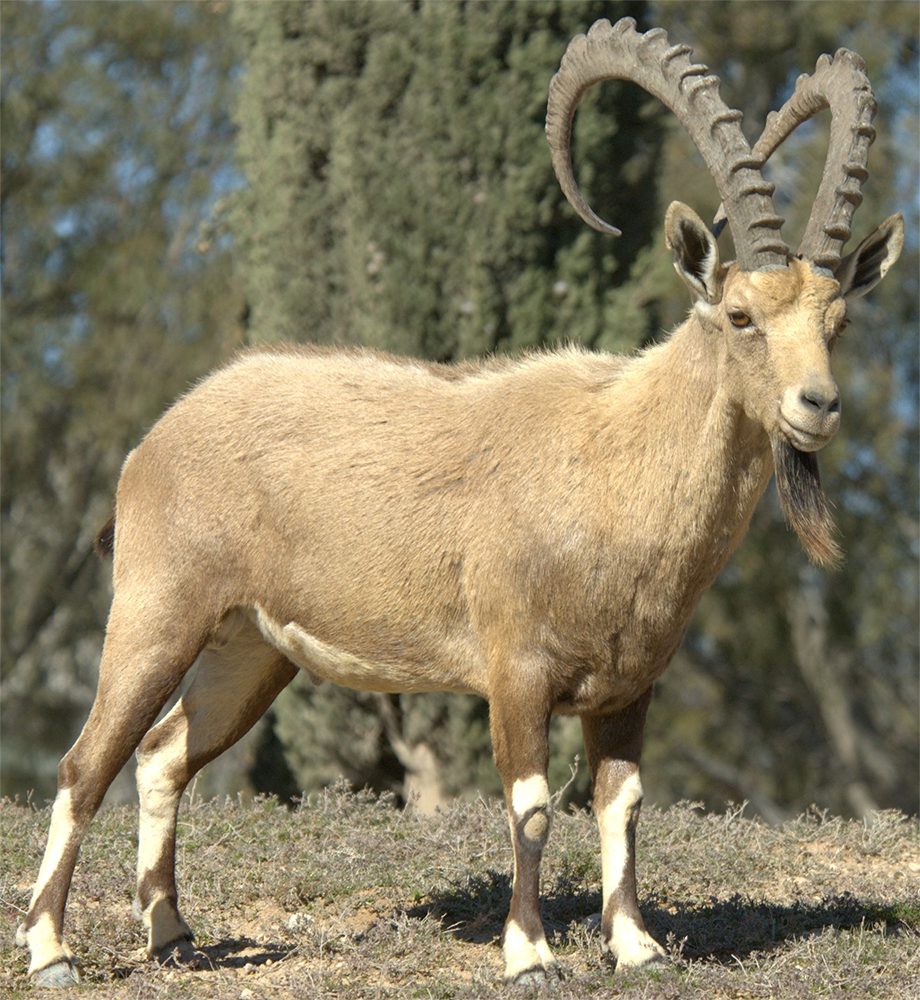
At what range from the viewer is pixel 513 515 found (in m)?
5.09

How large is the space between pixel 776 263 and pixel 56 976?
12.4 ft

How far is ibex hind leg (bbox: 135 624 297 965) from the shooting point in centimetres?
549

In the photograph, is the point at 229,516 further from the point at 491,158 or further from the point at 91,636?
the point at 91,636

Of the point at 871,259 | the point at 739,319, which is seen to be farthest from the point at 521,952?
the point at 871,259

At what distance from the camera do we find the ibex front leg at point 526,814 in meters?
4.89

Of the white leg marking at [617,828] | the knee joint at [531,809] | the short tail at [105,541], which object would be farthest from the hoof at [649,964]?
the short tail at [105,541]

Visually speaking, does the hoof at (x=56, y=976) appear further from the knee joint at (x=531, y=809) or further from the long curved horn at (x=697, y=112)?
the long curved horn at (x=697, y=112)

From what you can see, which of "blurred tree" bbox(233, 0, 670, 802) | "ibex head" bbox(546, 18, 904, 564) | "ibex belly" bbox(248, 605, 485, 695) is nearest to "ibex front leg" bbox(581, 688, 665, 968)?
"ibex belly" bbox(248, 605, 485, 695)

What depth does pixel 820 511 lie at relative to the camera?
481 cm

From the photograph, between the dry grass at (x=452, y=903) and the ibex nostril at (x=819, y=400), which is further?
the dry grass at (x=452, y=903)

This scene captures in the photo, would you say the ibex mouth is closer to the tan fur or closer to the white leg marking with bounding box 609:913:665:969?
the tan fur

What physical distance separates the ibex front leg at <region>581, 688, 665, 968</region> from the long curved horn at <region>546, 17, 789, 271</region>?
1825 mm

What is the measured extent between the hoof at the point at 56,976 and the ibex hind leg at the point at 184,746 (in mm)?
361

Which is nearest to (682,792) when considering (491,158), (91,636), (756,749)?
(756,749)
